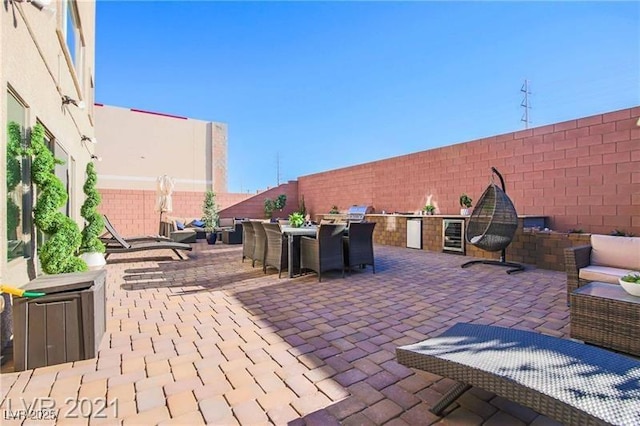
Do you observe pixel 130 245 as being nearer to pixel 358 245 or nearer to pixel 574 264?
pixel 358 245

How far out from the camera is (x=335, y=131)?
715 inches

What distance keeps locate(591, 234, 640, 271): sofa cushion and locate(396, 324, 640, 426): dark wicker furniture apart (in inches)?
93.3

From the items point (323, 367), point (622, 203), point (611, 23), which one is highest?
point (611, 23)

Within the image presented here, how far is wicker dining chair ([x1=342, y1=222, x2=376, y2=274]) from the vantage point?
486 cm

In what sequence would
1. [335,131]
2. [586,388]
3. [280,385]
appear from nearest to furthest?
[586,388] < [280,385] < [335,131]

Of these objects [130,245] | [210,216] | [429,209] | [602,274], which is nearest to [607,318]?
[602,274]

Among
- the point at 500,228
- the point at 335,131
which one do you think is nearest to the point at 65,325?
the point at 500,228

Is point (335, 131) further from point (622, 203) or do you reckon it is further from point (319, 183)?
point (622, 203)

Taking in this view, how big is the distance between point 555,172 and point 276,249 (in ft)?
19.4

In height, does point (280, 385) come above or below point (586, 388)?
below

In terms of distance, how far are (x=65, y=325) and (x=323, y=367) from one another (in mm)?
1856

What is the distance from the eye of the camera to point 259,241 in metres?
5.33

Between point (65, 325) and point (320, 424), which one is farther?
point (65, 325)

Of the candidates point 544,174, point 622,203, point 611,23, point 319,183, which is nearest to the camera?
point 622,203
